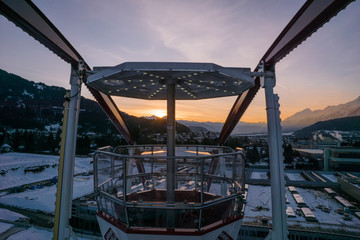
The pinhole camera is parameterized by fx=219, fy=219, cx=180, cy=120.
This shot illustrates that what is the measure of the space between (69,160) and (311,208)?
27678mm

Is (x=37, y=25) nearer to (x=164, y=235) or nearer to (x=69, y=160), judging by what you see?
(x=69, y=160)

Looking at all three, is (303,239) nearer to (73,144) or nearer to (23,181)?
(73,144)

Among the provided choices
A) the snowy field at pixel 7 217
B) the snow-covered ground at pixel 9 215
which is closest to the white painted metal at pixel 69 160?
the snowy field at pixel 7 217

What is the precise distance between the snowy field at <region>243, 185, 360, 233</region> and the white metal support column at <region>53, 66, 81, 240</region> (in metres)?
17.6

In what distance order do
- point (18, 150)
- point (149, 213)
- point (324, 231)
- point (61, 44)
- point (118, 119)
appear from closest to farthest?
point (149, 213), point (61, 44), point (118, 119), point (324, 231), point (18, 150)

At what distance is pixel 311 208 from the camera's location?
25.1 meters

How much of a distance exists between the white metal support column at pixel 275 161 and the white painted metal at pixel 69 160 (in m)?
5.45

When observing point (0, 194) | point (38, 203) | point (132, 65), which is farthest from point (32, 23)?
point (0, 194)

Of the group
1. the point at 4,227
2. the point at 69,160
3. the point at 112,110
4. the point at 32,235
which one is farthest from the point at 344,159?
the point at 4,227

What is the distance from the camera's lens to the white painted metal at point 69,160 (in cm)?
606

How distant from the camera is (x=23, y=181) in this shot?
142 ft

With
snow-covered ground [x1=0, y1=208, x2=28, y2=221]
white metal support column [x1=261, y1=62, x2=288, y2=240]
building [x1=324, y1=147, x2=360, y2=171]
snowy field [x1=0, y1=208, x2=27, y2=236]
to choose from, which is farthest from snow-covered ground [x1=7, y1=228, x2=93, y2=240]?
building [x1=324, y1=147, x2=360, y2=171]

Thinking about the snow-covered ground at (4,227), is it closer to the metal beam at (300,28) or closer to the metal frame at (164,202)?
the metal frame at (164,202)

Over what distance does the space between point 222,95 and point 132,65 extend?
4488 mm
